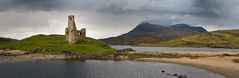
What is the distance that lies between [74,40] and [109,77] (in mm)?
94926

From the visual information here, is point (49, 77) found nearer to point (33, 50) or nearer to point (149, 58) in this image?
point (149, 58)

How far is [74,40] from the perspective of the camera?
159 metres

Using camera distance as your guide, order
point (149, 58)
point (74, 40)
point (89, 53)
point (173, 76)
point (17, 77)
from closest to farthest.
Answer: point (17, 77)
point (173, 76)
point (149, 58)
point (89, 53)
point (74, 40)

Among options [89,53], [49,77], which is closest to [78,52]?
[89,53]

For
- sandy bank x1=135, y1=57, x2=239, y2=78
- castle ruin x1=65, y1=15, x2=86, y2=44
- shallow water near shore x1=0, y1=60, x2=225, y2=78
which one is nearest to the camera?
shallow water near shore x1=0, y1=60, x2=225, y2=78

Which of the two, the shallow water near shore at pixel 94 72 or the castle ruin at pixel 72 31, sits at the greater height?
the castle ruin at pixel 72 31

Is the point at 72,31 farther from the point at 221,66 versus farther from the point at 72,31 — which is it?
the point at 221,66

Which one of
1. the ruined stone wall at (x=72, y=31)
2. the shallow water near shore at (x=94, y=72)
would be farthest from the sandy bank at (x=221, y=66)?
the ruined stone wall at (x=72, y=31)

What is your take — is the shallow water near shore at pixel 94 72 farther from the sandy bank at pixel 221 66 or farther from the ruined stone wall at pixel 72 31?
the ruined stone wall at pixel 72 31

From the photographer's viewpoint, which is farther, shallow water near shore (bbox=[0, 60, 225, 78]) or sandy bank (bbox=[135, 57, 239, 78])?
sandy bank (bbox=[135, 57, 239, 78])

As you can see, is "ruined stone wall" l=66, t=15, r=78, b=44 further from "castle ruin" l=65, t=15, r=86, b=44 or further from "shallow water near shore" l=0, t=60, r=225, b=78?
"shallow water near shore" l=0, t=60, r=225, b=78

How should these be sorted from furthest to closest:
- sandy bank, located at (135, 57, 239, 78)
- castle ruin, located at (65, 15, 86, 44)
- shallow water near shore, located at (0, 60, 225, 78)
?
castle ruin, located at (65, 15, 86, 44) < sandy bank, located at (135, 57, 239, 78) < shallow water near shore, located at (0, 60, 225, 78)

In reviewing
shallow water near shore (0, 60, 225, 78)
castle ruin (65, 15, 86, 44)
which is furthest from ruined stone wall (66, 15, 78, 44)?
shallow water near shore (0, 60, 225, 78)

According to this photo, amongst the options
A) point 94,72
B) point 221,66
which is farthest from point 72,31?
point 221,66
